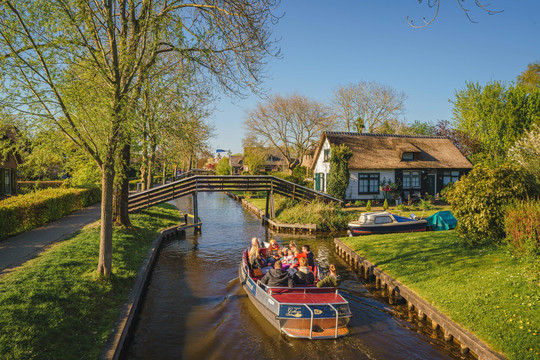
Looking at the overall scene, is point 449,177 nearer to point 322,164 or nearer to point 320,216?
point 322,164

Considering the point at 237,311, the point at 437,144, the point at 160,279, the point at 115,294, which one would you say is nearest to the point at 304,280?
the point at 237,311

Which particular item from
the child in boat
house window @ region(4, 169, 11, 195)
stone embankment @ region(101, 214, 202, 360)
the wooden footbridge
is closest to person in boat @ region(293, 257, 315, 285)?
the child in boat

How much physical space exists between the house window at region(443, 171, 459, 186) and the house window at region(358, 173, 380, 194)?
24.8 feet

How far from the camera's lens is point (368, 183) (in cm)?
3159

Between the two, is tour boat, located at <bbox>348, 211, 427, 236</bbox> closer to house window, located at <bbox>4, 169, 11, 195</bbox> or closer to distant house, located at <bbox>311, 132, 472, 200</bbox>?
distant house, located at <bbox>311, 132, 472, 200</bbox>

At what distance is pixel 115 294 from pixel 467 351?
32.0 feet

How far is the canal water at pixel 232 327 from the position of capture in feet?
27.6

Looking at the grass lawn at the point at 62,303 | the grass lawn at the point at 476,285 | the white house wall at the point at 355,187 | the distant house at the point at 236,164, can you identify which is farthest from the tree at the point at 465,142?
the distant house at the point at 236,164

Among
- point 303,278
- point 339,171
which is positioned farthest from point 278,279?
point 339,171

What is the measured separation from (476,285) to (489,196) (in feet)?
13.6

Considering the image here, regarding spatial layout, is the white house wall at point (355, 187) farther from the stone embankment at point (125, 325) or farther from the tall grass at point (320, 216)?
the stone embankment at point (125, 325)

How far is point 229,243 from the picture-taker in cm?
1995

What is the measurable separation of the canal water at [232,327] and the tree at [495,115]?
96.2ft

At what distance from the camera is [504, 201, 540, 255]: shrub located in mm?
9188
